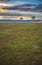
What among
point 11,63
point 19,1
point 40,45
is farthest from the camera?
point 19,1

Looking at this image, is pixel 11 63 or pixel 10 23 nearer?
pixel 11 63

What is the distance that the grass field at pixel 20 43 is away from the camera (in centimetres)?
247

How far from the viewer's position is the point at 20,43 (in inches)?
103

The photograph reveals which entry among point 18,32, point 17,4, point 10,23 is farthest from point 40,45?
point 17,4

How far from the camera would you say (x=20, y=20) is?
9.16 feet

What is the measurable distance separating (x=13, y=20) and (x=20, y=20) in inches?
5.0

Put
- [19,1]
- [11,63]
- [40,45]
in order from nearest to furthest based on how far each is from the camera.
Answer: [11,63] → [40,45] → [19,1]

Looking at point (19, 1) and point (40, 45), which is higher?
point (19, 1)

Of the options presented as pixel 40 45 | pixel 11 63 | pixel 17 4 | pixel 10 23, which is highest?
pixel 17 4

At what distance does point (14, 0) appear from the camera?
2779mm

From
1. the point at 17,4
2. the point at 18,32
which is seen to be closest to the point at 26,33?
the point at 18,32

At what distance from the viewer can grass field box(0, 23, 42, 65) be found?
247cm

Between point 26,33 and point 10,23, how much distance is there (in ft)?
1.11

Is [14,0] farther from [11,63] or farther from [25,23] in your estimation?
[11,63]
